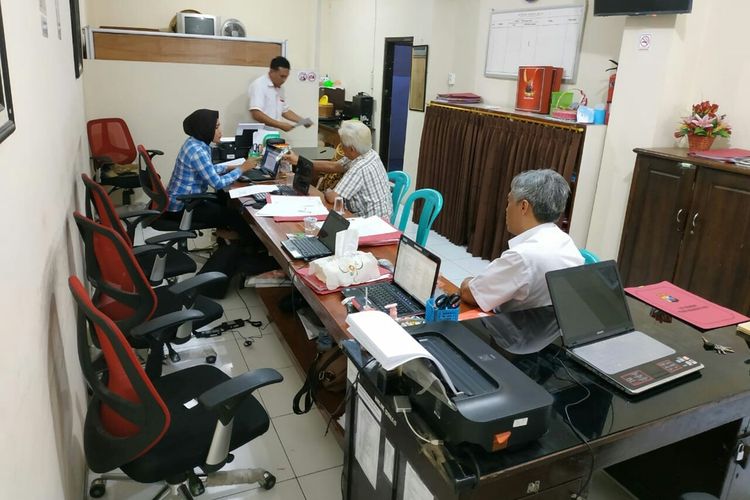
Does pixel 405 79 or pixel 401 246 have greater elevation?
pixel 405 79

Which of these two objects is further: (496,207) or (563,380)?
(496,207)

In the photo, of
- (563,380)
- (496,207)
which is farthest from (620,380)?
(496,207)

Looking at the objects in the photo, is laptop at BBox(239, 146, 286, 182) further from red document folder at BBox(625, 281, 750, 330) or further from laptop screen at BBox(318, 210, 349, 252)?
red document folder at BBox(625, 281, 750, 330)

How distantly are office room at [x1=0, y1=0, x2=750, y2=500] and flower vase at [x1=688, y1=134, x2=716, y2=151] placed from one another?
178 millimetres

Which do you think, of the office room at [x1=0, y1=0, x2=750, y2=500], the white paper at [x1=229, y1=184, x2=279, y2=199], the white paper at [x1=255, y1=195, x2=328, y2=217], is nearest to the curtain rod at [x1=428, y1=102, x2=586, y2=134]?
the office room at [x1=0, y1=0, x2=750, y2=500]

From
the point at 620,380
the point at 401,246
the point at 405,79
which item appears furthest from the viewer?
the point at 405,79

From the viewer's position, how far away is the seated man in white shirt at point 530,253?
1886 mm

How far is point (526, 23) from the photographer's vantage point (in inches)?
183

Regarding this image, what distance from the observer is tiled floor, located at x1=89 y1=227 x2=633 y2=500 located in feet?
6.82

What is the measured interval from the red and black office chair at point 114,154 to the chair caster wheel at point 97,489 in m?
3.25

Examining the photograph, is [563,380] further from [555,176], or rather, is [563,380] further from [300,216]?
[300,216]

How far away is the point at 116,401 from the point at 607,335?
1447 mm

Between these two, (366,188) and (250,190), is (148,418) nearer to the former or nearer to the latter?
(366,188)

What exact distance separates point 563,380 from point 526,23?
3929mm
